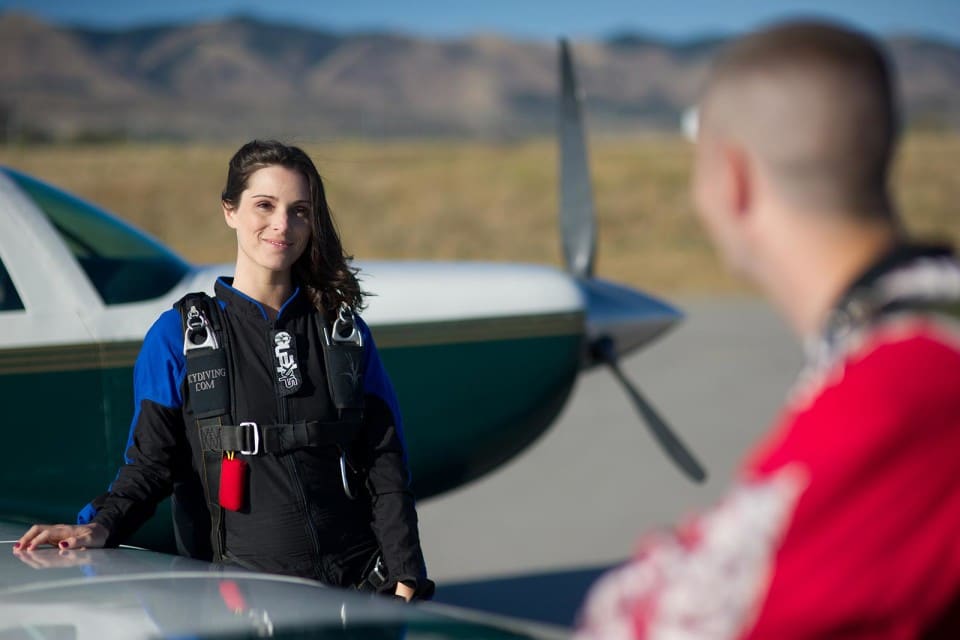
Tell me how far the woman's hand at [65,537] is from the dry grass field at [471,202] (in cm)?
2168

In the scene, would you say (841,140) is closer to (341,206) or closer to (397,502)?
(397,502)

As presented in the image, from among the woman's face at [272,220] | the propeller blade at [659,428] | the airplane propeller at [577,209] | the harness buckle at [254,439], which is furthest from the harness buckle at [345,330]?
the airplane propeller at [577,209]

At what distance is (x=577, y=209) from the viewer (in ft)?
20.7

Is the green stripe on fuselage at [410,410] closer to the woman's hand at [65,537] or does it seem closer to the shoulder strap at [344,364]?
the woman's hand at [65,537]

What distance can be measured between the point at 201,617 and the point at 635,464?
717cm

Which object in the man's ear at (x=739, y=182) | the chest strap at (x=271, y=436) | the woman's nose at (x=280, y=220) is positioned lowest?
the chest strap at (x=271, y=436)

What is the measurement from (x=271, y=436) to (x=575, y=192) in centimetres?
397

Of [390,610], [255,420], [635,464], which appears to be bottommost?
[635,464]

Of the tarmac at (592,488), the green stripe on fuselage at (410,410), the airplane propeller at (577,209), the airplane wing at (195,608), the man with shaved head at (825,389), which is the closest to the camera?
the man with shaved head at (825,389)

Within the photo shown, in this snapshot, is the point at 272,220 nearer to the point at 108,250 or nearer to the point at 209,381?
the point at 209,381

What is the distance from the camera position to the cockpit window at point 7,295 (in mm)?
3727

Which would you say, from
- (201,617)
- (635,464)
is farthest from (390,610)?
(635,464)

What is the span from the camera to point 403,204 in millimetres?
32125

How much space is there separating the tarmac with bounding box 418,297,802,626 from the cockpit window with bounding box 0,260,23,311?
2.29 meters
